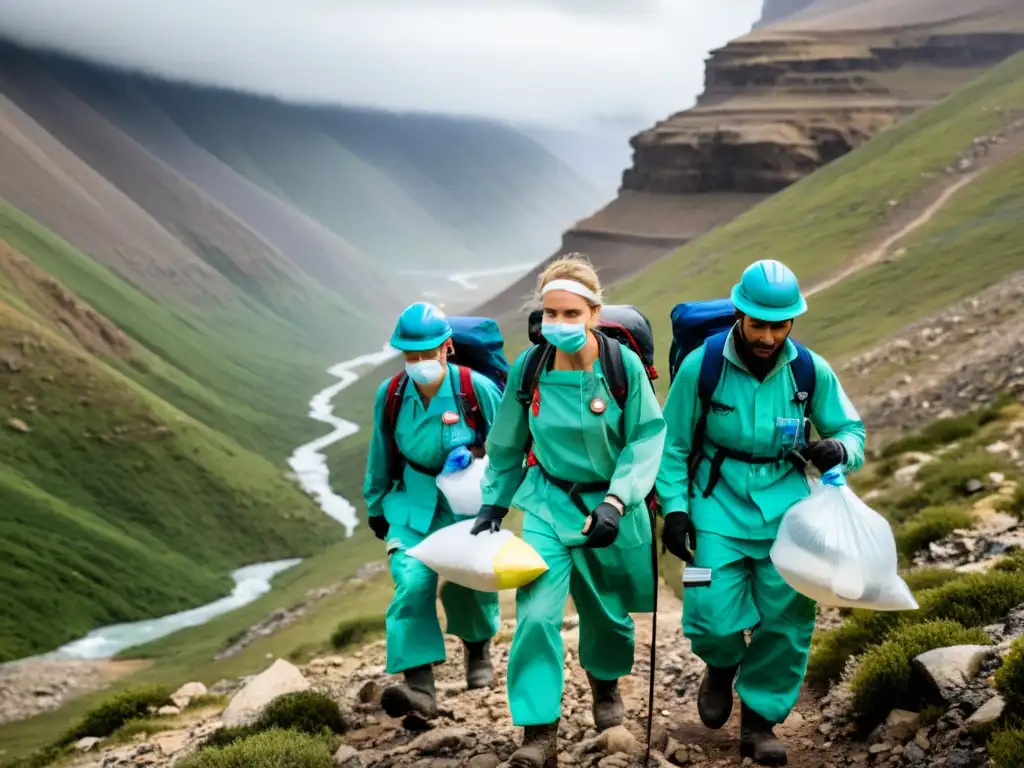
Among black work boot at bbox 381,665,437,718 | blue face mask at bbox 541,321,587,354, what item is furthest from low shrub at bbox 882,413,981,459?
blue face mask at bbox 541,321,587,354

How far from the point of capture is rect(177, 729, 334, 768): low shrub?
10.1 metres

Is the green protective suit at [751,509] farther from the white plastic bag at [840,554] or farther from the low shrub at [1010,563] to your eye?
the low shrub at [1010,563]

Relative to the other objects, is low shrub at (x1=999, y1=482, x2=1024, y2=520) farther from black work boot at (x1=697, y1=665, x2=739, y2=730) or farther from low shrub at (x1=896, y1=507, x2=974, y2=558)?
black work boot at (x1=697, y1=665, x2=739, y2=730)

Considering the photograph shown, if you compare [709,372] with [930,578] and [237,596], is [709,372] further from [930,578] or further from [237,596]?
[237,596]

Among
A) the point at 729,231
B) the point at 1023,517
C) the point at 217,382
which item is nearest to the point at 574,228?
the point at 729,231

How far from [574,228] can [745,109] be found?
84.5 ft

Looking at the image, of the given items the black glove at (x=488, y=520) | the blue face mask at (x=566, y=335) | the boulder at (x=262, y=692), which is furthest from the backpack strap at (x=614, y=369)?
the boulder at (x=262, y=692)

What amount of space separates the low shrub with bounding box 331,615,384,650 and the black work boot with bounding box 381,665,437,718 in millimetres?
12111

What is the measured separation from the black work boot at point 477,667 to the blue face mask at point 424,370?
10.4ft

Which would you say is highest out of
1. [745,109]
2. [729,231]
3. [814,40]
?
[814,40]

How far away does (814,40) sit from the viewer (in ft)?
521

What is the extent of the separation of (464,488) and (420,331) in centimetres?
155

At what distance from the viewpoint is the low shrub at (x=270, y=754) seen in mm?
10094

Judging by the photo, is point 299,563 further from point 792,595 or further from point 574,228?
point 792,595
